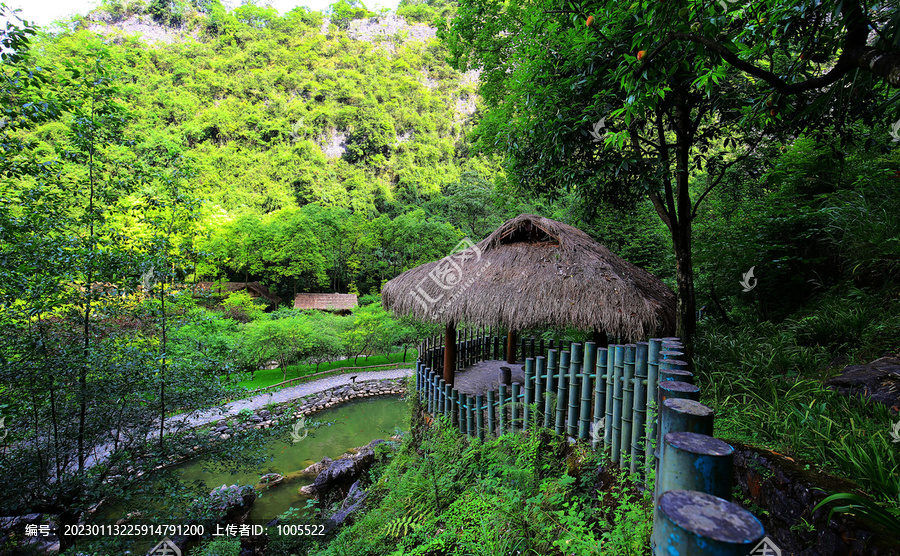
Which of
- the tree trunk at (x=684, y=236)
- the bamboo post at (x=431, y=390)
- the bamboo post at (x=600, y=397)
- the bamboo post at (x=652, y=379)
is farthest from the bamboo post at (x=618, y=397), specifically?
the bamboo post at (x=431, y=390)

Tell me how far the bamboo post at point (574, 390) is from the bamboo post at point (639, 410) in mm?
666

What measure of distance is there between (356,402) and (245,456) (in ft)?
29.1

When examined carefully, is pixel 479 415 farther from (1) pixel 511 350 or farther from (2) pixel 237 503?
(2) pixel 237 503

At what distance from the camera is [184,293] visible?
15.8ft

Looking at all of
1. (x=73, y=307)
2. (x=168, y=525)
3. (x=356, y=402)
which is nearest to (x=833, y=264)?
(x=168, y=525)

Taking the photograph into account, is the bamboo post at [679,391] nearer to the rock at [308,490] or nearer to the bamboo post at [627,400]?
the bamboo post at [627,400]

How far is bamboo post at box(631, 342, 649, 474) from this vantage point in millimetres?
2594

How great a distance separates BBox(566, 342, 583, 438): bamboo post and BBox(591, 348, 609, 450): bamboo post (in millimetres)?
251

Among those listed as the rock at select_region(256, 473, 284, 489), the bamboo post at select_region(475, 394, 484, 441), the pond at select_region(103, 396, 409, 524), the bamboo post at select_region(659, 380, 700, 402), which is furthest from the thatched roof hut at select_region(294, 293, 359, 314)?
the bamboo post at select_region(659, 380, 700, 402)

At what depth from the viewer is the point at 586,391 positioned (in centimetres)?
312

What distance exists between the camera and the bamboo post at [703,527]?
58cm

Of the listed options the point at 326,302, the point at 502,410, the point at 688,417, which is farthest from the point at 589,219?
the point at 326,302

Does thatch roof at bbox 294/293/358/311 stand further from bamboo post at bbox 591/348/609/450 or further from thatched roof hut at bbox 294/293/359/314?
bamboo post at bbox 591/348/609/450

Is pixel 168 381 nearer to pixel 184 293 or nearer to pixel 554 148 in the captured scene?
pixel 184 293
